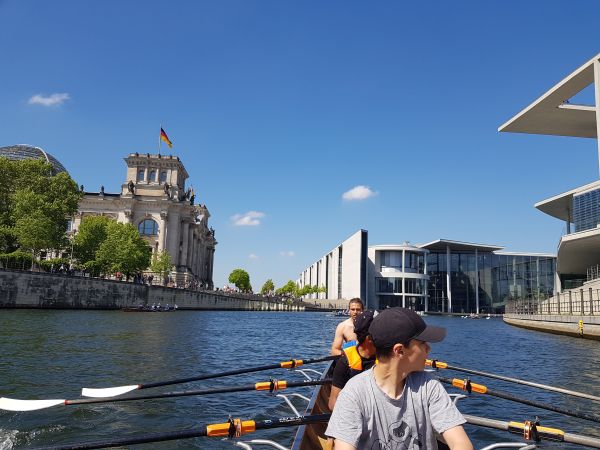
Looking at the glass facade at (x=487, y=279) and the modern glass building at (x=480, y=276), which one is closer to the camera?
the glass facade at (x=487, y=279)

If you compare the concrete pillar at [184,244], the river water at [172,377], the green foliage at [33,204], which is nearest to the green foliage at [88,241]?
the green foliage at [33,204]

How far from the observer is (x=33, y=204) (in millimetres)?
57812

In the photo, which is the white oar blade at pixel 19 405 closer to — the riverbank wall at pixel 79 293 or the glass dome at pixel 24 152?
the riverbank wall at pixel 79 293

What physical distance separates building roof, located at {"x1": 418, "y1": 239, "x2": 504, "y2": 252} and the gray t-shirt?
120741 mm

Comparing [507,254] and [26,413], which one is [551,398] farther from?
[507,254]

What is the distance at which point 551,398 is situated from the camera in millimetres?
13539

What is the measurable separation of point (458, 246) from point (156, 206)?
78.0m

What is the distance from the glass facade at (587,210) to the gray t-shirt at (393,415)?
179ft

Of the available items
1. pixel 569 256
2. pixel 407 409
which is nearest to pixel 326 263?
pixel 569 256

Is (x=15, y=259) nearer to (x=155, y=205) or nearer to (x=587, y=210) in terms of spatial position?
(x=155, y=205)

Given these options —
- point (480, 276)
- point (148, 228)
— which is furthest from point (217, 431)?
point (480, 276)

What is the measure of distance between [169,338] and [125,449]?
2009 centimetres

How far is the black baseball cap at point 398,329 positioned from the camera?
294cm

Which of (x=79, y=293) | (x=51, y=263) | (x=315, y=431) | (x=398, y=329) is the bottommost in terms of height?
(x=315, y=431)
